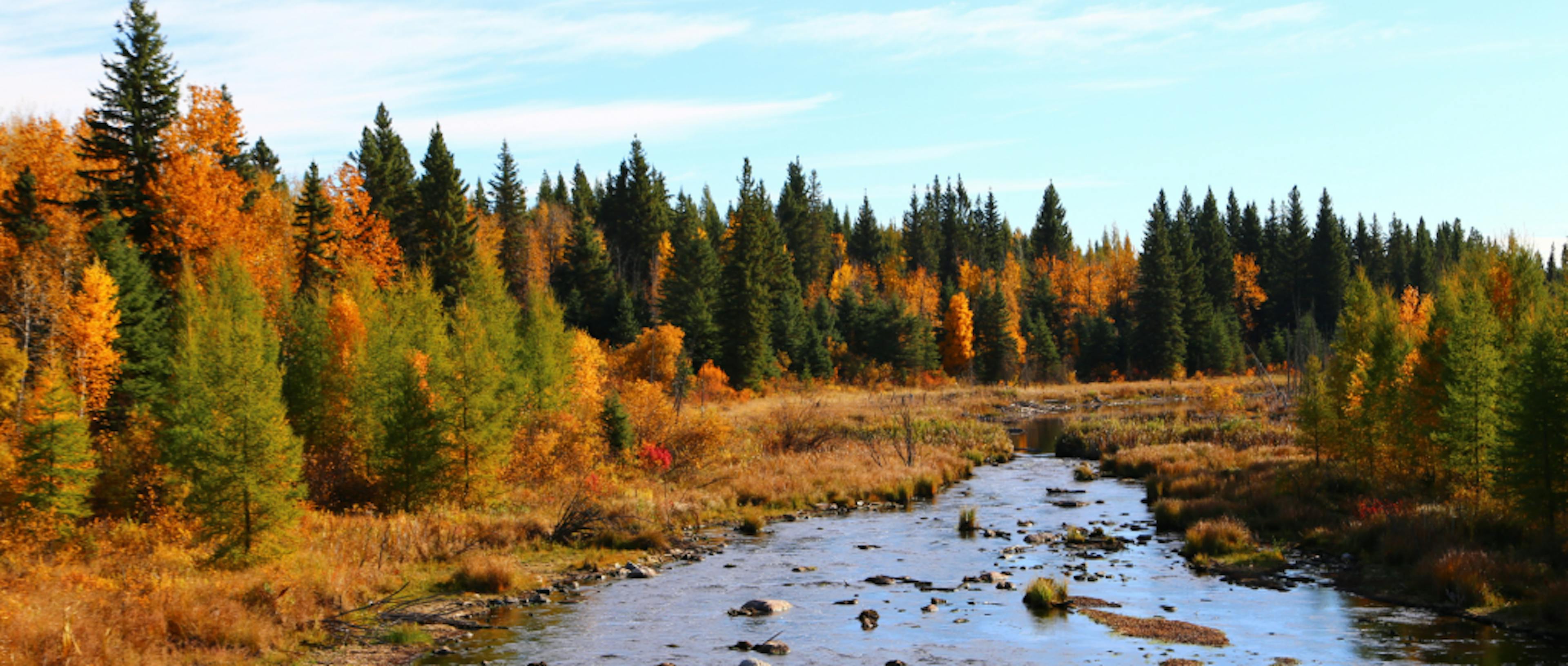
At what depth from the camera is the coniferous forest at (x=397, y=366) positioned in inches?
907

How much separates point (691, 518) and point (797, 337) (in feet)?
191

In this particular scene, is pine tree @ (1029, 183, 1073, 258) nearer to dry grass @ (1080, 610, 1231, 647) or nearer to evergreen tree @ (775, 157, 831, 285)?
evergreen tree @ (775, 157, 831, 285)

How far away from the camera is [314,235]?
56969mm

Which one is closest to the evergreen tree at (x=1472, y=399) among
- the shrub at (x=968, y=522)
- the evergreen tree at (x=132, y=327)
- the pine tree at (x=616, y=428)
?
the shrub at (x=968, y=522)

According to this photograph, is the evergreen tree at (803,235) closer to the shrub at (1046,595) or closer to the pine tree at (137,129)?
the pine tree at (137,129)

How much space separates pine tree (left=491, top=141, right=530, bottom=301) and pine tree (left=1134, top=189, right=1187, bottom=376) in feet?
214

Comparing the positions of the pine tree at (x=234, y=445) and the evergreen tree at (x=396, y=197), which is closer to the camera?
the pine tree at (x=234, y=445)

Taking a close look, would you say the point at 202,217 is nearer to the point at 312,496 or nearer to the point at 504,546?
the point at 312,496

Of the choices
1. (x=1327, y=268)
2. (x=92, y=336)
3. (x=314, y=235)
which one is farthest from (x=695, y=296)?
(x=1327, y=268)

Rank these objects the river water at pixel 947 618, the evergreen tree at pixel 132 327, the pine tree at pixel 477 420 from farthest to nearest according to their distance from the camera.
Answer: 1. the evergreen tree at pixel 132 327
2. the pine tree at pixel 477 420
3. the river water at pixel 947 618

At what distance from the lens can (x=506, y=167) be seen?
102 m

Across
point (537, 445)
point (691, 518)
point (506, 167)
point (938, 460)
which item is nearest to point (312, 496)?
point (537, 445)

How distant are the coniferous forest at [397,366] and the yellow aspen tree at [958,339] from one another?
514 centimetres

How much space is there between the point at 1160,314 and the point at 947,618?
94676 mm
